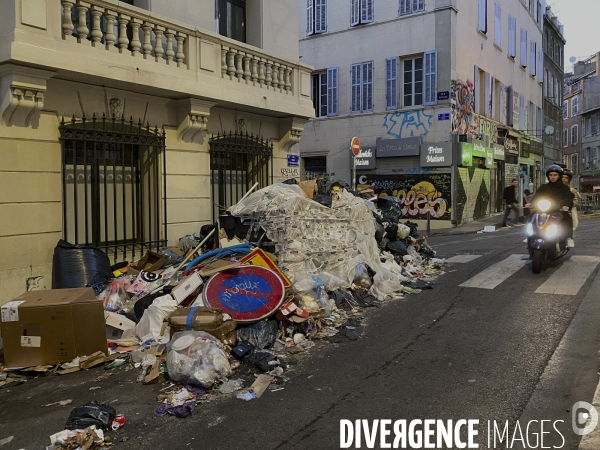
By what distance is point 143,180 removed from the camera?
8617 mm

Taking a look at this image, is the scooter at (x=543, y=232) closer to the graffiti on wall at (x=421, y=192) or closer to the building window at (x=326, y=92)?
the graffiti on wall at (x=421, y=192)

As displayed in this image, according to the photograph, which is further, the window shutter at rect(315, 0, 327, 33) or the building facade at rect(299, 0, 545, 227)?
the window shutter at rect(315, 0, 327, 33)

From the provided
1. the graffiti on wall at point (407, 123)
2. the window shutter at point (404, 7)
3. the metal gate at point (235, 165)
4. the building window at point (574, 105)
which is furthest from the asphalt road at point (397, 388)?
the building window at point (574, 105)

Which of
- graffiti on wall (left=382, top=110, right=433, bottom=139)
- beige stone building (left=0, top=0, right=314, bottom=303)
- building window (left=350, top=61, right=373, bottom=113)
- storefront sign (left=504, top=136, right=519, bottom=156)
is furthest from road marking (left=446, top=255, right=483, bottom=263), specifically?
storefront sign (left=504, top=136, right=519, bottom=156)

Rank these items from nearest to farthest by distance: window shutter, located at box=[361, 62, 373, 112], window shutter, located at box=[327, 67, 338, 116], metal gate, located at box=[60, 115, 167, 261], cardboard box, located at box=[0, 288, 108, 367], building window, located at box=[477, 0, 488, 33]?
cardboard box, located at box=[0, 288, 108, 367] < metal gate, located at box=[60, 115, 167, 261] < window shutter, located at box=[361, 62, 373, 112] < building window, located at box=[477, 0, 488, 33] < window shutter, located at box=[327, 67, 338, 116]

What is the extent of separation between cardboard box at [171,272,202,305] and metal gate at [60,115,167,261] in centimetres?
256

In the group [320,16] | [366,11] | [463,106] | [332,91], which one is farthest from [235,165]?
[320,16]

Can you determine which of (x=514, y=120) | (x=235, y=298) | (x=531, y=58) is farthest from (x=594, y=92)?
(x=235, y=298)

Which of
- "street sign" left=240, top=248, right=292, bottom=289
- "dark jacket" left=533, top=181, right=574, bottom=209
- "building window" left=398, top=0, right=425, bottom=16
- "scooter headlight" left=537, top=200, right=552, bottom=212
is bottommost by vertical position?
"street sign" left=240, top=248, right=292, bottom=289

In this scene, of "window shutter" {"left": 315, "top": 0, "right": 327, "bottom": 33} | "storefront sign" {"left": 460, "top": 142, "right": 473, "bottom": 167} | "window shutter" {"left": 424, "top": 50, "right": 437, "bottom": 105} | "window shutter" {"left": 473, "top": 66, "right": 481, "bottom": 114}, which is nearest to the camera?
"storefront sign" {"left": 460, "top": 142, "right": 473, "bottom": 167}

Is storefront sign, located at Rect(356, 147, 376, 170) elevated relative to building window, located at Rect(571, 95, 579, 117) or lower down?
lower down

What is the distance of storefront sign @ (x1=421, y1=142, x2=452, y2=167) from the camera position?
731 inches

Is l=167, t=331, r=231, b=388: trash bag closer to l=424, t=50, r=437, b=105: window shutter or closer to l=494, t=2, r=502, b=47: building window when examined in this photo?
l=424, t=50, r=437, b=105: window shutter

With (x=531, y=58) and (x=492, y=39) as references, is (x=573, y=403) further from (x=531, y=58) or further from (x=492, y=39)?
(x=531, y=58)
